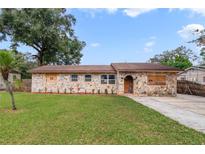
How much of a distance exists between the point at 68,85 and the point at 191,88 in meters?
12.3

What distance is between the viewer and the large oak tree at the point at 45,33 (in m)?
31.3

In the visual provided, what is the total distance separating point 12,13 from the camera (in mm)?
31203

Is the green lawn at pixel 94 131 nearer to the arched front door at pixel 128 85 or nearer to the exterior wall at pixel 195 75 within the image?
the arched front door at pixel 128 85

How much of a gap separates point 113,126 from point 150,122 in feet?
4.80

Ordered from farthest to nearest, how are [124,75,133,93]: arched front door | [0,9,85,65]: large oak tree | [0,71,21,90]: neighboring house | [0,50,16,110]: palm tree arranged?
[0,9,85,65]: large oak tree, [0,71,21,90]: neighboring house, [124,75,133,93]: arched front door, [0,50,16,110]: palm tree

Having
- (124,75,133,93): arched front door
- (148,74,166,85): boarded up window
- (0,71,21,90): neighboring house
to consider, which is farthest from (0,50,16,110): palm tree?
(0,71,21,90): neighboring house

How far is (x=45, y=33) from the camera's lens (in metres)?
31.8

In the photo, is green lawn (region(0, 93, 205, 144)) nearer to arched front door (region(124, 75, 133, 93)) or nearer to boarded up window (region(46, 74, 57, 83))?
arched front door (region(124, 75, 133, 93))

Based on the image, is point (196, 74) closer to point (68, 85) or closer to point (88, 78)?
point (88, 78)

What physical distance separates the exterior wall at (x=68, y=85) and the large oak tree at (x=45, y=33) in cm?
1026

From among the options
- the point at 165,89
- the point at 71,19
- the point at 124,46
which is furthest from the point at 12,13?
the point at 165,89

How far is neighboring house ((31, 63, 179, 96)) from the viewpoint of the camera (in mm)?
21141

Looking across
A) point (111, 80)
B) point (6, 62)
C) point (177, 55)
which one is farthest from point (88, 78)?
point (177, 55)

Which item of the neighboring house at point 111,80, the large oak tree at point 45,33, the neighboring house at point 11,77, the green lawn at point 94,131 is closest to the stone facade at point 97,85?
the neighboring house at point 111,80
